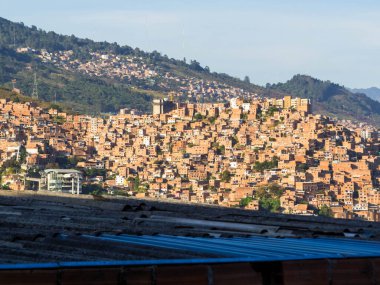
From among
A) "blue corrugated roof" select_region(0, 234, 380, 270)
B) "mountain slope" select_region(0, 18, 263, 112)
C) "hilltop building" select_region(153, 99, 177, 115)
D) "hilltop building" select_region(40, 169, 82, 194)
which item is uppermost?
"mountain slope" select_region(0, 18, 263, 112)

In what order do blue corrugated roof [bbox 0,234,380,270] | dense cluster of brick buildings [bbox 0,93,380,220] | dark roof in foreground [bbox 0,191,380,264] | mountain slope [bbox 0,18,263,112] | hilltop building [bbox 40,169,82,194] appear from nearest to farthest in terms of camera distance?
blue corrugated roof [bbox 0,234,380,270] < dark roof in foreground [bbox 0,191,380,264] < hilltop building [bbox 40,169,82,194] < dense cluster of brick buildings [bbox 0,93,380,220] < mountain slope [bbox 0,18,263,112]

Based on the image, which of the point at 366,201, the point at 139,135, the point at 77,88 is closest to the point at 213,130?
the point at 139,135

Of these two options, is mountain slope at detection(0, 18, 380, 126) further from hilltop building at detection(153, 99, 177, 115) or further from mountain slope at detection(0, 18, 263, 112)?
hilltop building at detection(153, 99, 177, 115)

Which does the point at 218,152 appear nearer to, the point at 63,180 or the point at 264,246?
the point at 63,180

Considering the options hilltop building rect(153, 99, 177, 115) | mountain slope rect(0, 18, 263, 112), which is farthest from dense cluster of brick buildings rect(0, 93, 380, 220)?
mountain slope rect(0, 18, 263, 112)

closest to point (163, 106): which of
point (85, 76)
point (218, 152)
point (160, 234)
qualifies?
point (85, 76)

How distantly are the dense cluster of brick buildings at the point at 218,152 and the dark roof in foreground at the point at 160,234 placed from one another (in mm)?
65592

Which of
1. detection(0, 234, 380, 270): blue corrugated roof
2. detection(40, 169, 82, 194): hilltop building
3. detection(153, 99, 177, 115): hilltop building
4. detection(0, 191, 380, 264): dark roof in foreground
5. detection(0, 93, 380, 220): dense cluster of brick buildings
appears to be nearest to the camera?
detection(0, 234, 380, 270): blue corrugated roof

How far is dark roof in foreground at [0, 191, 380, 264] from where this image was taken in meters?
6.67

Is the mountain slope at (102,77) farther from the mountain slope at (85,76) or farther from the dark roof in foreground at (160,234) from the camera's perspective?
the dark roof in foreground at (160,234)

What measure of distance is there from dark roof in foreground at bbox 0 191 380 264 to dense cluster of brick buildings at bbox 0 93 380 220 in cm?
6559

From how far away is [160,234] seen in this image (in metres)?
8.24

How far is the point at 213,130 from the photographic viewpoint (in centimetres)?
11775

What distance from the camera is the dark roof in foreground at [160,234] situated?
667cm
